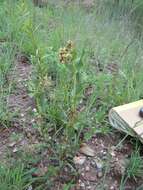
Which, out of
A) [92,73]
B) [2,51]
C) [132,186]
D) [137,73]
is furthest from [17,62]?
[132,186]

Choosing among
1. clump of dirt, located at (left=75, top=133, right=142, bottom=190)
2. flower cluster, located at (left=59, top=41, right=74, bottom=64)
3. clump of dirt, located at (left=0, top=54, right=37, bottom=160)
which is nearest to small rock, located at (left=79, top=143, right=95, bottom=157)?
clump of dirt, located at (left=75, top=133, right=142, bottom=190)

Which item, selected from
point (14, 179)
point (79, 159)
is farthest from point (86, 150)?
point (14, 179)

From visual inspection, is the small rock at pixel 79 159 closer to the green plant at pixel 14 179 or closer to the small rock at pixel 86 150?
the small rock at pixel 86 150

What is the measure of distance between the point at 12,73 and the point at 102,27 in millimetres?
1096

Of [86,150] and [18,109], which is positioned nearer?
[86,150]

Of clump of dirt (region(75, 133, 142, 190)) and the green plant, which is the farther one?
clump of dirt (region(75, 133, 142, 190))

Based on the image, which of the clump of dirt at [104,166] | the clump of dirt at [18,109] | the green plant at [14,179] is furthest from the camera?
the clump of dirt at [18,109]

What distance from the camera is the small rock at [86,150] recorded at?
5.70 ft

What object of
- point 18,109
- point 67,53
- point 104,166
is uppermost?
point 67,53

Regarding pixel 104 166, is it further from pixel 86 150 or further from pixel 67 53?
pixel 67 53

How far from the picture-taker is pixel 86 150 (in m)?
1.75

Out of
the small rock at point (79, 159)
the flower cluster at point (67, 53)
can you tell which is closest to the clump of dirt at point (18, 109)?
the small rock at point (79, 159)

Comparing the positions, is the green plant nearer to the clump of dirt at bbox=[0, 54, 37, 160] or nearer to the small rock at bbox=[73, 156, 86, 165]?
the clump of dirt at bbox=[0, 54, 37, 160]

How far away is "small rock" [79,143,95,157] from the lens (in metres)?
1.74
